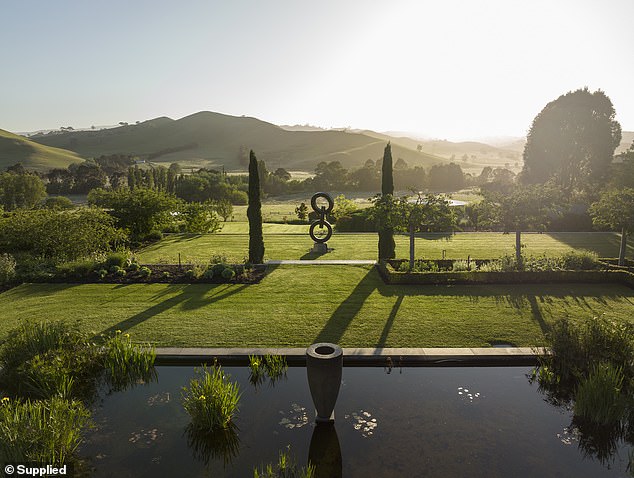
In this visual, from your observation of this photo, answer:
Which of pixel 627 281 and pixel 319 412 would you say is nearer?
pixel 319 412

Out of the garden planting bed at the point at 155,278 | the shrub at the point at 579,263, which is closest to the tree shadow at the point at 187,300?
the garden planting bed at the point at 155,278

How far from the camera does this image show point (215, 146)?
493 feet

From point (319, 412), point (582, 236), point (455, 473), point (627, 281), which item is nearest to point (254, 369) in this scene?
point (319, 412)

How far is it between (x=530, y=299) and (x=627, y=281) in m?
4.34

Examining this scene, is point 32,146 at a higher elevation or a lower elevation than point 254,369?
higher

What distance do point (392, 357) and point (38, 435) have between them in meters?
5.91

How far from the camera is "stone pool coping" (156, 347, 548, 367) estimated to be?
→ 786 centimetres

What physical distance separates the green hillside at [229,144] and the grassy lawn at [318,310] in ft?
336

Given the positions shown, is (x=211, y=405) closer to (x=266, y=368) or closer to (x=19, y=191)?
(x=266, y=368)

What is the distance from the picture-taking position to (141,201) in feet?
71.4

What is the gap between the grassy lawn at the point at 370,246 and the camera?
1850cm

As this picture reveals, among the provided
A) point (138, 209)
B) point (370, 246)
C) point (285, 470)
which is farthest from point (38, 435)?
point (138, 209)

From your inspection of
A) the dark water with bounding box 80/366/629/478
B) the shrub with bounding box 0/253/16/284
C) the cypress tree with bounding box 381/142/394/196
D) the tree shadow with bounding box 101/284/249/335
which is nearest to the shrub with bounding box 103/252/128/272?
the shrub with bounding box 0/253/16/284

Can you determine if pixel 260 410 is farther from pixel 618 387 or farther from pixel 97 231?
pixel 97 231
